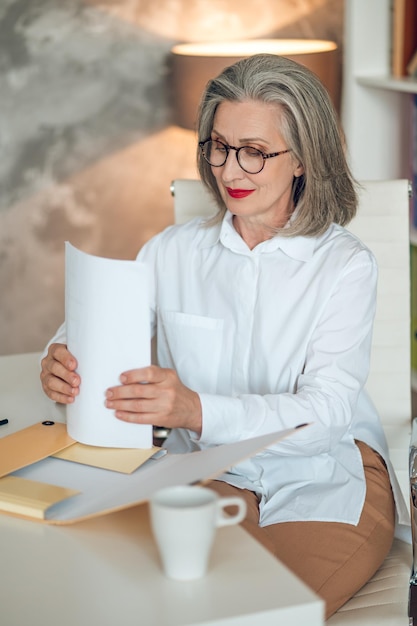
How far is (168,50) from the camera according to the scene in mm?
3289

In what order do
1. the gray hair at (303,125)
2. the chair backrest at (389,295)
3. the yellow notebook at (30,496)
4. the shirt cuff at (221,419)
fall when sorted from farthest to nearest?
the chair backrest at (389,295) < the gray hair at (303,125) < the shirt cuff at (221,419) < the yellow notebook at (30,496)

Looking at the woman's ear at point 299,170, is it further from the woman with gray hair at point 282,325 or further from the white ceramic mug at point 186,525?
the white ceramic mug at point 186,525

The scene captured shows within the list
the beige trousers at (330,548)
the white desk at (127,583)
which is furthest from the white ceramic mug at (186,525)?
the beige trousers at (330,548)

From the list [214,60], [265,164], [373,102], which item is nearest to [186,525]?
[265,164]

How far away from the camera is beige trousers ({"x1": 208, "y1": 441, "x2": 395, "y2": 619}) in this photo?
4.73 ft

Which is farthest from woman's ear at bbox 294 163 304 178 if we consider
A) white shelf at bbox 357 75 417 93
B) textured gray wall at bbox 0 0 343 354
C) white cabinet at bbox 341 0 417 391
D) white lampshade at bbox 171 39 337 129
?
textured gray wall at bbox 0 0 343 354

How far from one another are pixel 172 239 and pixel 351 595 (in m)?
0.73

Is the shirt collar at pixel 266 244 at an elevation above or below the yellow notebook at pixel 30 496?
above

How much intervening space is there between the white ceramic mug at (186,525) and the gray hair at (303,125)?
81 centimetres

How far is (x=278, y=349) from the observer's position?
1.65m

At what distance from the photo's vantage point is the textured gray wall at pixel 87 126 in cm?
317

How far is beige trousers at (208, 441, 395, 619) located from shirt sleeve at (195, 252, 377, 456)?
0.12m

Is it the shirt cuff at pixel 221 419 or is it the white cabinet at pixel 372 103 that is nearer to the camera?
the shirt cuff at pixel 221 419

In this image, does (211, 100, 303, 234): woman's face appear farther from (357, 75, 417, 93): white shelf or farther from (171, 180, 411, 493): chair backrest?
(357, 75, 417, 93): white shelf
